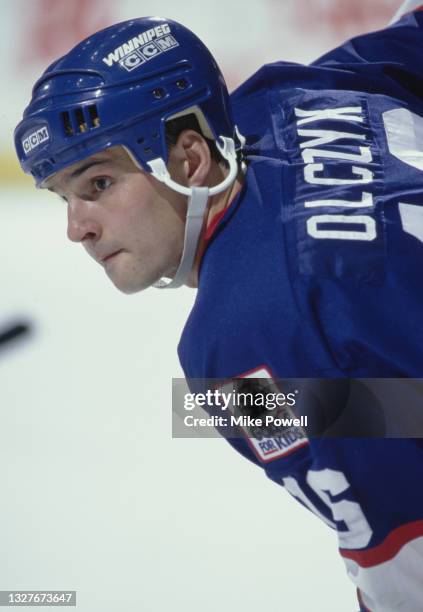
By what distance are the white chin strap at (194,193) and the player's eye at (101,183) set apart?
0.23 ft

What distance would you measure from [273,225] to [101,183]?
0.93 ft

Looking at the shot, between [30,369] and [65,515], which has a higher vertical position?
[30,369]

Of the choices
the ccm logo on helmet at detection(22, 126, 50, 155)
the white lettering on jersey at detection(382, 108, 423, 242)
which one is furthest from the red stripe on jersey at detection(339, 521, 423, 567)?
the ccm logo on helmet at detection(22, 126, 50, 155)

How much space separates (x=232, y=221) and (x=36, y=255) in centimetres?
155

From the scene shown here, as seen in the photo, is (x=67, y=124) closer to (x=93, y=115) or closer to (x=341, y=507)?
(x=93, y=115)

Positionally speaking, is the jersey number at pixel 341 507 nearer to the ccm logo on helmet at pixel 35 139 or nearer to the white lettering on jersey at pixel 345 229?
the white lettering on jersey at pixel 345 229

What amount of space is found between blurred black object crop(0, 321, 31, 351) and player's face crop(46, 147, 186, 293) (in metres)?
1.07

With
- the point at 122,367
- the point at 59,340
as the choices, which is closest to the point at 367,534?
the point at 122,367

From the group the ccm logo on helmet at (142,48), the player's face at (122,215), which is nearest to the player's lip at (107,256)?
the player's face at (122,215)

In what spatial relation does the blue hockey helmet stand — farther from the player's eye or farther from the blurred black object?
the blurred black object

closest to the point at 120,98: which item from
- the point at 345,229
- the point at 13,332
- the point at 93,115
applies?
the point at 93,115

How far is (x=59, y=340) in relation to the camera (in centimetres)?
253

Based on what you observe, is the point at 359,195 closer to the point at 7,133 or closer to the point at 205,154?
the point at 205,154

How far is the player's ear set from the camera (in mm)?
1525
